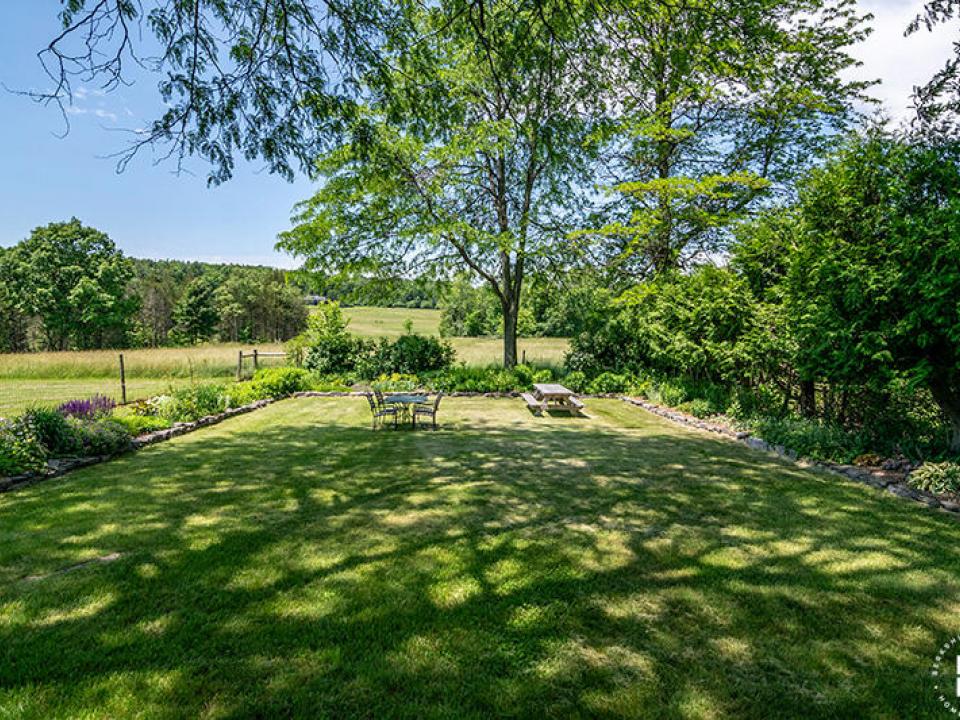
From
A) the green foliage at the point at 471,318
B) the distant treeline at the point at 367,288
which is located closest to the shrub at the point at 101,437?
the distant treeline at the point at 367,288

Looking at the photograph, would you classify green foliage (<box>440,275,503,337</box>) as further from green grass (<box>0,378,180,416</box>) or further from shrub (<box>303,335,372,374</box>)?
green grass (<box>0,378,180,416</box>)

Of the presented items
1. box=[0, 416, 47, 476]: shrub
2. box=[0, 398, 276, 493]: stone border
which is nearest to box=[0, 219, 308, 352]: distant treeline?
box=[0, 398, 276, 493]: stone border

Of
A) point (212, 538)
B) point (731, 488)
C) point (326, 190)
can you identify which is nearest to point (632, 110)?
point (326, 190)

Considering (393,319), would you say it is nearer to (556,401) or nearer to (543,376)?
(543,376)

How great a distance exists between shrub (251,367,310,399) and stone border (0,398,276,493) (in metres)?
1.48

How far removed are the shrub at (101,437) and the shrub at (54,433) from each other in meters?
0.11

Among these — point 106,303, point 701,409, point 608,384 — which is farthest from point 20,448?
point 106,303

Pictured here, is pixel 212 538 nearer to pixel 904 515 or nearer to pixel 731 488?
pixel 731 488

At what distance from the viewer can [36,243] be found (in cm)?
4238

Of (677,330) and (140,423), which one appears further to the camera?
(677,330)

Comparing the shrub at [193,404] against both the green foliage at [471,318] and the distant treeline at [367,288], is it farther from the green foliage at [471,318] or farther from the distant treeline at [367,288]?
the green foliage at [471,318]

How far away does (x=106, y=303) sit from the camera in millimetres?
41688

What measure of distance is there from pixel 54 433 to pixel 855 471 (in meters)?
11.1

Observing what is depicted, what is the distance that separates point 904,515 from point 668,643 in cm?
387
